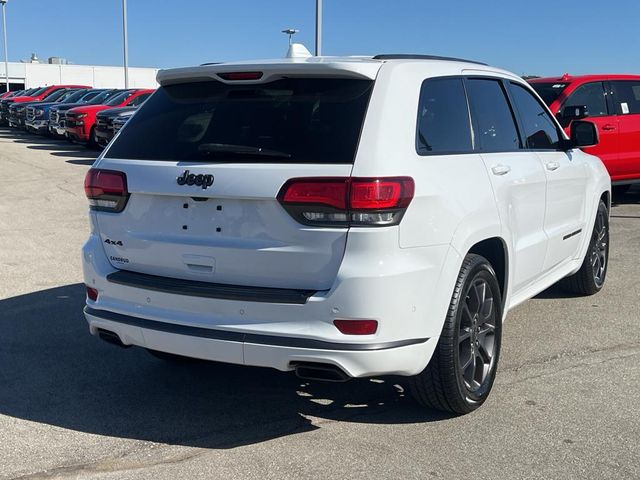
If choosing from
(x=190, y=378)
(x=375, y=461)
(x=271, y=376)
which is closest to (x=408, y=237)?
(x=375, y=461)

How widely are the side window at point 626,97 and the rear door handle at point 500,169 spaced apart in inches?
313

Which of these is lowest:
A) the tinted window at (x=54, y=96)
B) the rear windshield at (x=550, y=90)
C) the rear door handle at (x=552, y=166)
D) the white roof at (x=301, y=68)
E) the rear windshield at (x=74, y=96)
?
the tinted window at (x=54, y=96)

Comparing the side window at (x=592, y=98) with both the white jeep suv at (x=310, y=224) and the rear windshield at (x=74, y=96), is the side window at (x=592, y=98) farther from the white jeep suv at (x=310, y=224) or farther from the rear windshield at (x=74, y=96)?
the rear windshield at (x=74, y=96)

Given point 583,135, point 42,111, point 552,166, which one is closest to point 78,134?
point 42,111

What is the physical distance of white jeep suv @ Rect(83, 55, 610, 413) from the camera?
3.49m

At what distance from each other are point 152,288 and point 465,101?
2.07 m

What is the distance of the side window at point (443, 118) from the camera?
3912 millimetres

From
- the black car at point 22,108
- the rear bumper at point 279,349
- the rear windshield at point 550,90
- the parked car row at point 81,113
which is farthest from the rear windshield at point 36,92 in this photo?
the rear bumper at point 279,349

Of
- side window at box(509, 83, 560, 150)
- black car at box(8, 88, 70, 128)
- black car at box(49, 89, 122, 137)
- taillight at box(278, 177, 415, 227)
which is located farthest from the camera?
black car at box(8, 88, 70, 128)

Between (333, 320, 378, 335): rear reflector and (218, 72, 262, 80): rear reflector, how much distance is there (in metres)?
1.27

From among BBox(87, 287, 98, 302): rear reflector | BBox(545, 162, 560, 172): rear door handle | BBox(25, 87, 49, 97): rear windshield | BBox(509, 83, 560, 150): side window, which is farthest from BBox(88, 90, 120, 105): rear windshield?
BBox(87, 287, 98, 302): rear reflector

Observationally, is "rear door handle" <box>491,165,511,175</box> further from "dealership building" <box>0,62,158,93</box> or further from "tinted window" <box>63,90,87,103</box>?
"dealership building" <box>0,62,158,93</box>

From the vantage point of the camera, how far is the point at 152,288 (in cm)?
385

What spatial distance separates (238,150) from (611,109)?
936 cm
